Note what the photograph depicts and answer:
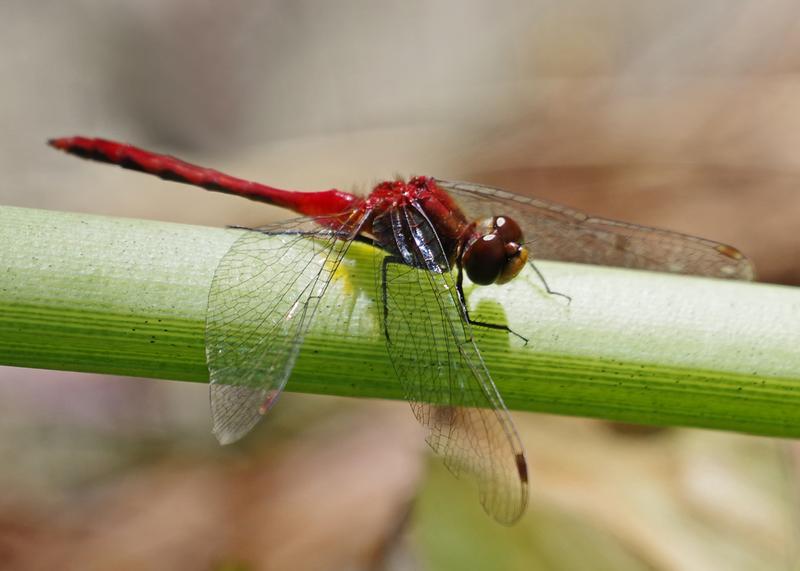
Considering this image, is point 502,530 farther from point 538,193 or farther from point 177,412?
point 538,193

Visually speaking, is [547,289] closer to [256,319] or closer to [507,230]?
[507,230]

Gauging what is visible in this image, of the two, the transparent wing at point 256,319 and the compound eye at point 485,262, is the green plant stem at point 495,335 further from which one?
the compound eye at point 485,262

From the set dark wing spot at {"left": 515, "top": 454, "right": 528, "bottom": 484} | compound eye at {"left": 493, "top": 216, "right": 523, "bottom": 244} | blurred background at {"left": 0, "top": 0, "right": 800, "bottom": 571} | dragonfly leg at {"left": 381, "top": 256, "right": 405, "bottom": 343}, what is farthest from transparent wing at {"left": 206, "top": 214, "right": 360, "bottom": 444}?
blurred background at {"left": 0, "top": 0, "right": 800, "bottom": 571}

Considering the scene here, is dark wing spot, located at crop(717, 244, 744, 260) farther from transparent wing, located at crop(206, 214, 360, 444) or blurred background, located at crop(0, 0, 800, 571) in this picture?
transparent wing, located at crop(206, 214, 360, 444)

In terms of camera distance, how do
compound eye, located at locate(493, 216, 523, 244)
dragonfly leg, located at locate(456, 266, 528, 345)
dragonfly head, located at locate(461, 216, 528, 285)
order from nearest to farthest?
dragonfly leg, located at locate(456, 266, 528, 345)
dragonfly head, located at locate(461, 216, 528, 285)
compound eye, located at locate(493, 216, 523, 244)

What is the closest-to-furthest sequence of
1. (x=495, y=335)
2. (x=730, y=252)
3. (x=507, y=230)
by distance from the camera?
1. (x=495, y=335)
2. (x=507, y=230)
3. (x=730, y=252)

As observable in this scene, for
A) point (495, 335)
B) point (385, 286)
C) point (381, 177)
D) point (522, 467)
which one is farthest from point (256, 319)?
point (381, 177)

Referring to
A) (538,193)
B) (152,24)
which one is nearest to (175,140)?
(152,24)
